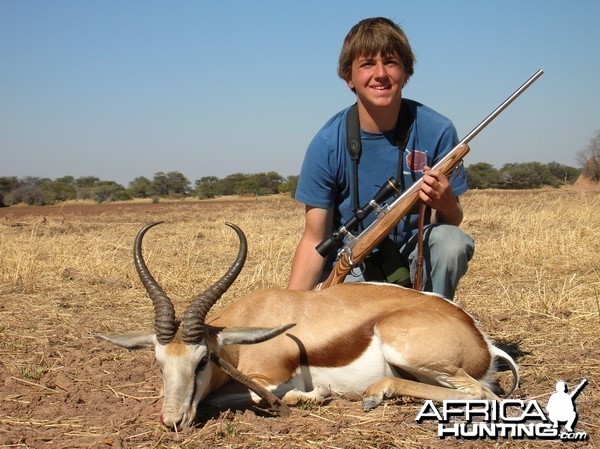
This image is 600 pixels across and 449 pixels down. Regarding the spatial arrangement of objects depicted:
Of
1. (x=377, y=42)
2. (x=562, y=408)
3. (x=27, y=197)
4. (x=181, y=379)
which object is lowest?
(x=562, y=408)

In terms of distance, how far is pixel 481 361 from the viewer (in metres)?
4.34

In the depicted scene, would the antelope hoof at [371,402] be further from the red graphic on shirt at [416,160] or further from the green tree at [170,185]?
the green tree at [170,185]

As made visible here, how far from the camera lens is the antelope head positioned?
3818 millimetres

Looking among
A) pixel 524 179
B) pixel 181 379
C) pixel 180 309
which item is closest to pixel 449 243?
pixel 181 379

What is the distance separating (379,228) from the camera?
5.35 m

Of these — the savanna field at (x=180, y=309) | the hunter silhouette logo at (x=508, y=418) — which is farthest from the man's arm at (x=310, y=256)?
the hunter silhouette logo at (x=508, y=418)

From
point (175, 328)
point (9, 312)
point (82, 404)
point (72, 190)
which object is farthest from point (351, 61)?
point (72, 190)

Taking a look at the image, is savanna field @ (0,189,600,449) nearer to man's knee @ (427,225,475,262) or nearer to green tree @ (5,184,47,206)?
man's knee @ (427,225,475,262)

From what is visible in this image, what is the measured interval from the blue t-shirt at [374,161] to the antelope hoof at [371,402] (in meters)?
1.96

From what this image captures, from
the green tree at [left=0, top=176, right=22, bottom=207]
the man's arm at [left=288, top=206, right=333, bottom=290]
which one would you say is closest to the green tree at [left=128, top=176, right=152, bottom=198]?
the green tree at [left=0, top=176, right=22, bottom=207]

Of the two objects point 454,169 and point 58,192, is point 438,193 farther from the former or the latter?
point 58,192

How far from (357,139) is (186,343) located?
2.44m

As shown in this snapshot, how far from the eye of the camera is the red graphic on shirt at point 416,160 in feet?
18.5

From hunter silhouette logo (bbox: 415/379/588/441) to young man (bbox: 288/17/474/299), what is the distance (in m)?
1.51
